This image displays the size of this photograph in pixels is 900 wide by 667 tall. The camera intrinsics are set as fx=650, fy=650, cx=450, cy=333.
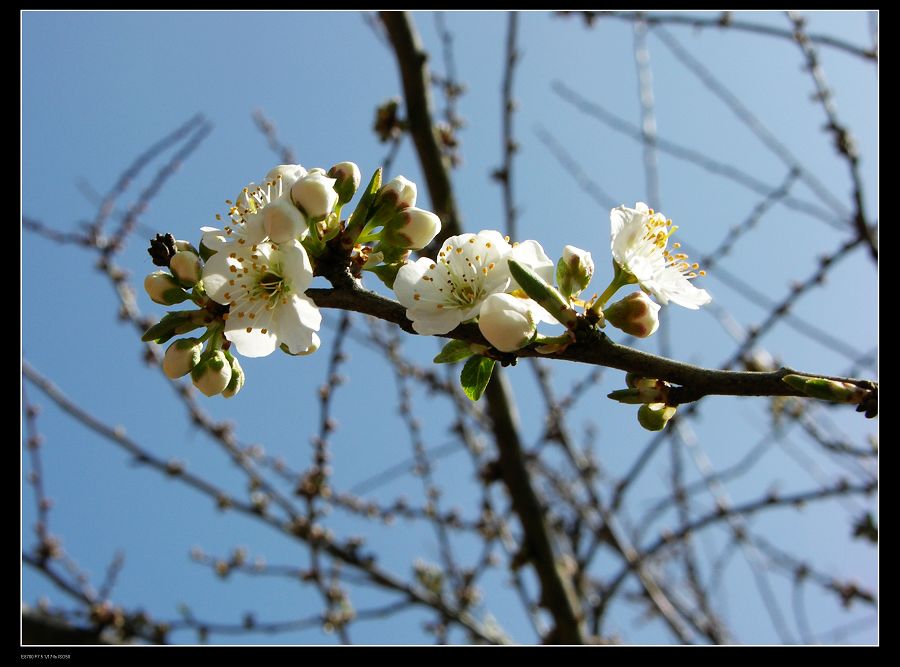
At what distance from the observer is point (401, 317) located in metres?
1.17

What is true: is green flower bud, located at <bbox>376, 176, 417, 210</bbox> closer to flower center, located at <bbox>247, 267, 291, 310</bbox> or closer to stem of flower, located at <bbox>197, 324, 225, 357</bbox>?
flower center, located at <bbox>247, 267, 291, 310</bbox>

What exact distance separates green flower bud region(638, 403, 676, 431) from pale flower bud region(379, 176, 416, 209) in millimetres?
617

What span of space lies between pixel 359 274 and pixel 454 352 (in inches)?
9.7

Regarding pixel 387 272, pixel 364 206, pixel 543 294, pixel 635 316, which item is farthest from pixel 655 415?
pixel 364 206

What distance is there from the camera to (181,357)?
4.29 feet

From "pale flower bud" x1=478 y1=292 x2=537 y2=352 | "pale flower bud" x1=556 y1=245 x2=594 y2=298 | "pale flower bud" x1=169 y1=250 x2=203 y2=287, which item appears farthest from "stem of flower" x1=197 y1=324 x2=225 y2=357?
"pale flower bud" x1=556 y1=245 x2=594 y2=298

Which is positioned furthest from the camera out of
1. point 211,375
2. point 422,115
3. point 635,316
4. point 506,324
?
point 422,115

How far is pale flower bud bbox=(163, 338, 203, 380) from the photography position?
1.31 meters

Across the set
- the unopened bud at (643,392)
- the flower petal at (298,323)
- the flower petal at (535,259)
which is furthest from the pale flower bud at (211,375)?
the unopened bud at (643,392)

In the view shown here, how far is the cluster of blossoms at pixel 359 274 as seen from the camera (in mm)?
1188

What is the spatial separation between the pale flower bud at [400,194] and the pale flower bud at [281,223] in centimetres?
23

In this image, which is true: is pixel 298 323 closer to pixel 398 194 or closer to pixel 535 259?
pixel 398 194

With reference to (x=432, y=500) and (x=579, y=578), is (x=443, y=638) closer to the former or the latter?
(x=432, y=500)
